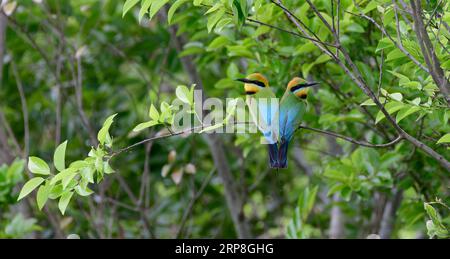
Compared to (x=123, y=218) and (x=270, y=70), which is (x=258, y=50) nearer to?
(x=270, y=70)

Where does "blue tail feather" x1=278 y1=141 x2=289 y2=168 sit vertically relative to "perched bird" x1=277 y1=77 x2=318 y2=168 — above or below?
below

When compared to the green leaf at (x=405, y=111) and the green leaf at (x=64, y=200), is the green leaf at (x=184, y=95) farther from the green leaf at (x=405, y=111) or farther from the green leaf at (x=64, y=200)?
the green leaf at (x=405, y=111)

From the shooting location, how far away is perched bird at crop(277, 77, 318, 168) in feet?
7.55

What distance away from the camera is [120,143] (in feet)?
14.5

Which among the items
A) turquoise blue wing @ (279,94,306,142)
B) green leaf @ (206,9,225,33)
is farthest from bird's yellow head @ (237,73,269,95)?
green leaf @ (206,9,225,33)

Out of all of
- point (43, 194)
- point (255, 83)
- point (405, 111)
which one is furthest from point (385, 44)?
point (43, 194)

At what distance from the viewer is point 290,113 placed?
2.40 m

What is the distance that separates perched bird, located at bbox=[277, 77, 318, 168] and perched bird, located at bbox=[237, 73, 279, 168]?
0.06 ft

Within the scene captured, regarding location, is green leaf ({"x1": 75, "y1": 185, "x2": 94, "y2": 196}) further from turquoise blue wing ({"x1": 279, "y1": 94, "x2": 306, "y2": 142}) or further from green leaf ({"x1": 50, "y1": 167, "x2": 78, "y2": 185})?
turquoise blue wing ({"x1": 279, "y1": 94, "x2": 306, "y2": 142})

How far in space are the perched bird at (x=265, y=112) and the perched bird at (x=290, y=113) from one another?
0.02m

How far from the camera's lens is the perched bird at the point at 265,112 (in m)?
2.32

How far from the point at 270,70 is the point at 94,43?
199 cm

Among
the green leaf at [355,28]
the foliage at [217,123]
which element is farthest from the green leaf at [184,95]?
the green leaf at [355,28]

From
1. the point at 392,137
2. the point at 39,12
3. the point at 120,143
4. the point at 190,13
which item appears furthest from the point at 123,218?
the point at 392,137
